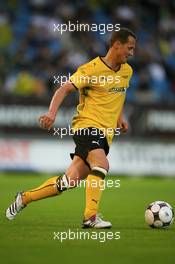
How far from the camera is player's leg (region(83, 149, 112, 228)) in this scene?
819 centimetres

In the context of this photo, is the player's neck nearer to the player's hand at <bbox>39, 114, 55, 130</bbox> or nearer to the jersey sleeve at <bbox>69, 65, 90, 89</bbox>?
the jersey sleeve at <bbox>69, 65, 90, 89</bbox>

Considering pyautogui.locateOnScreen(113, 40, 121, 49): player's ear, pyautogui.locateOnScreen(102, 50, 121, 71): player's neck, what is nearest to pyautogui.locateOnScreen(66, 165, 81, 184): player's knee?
pyautogui.locateOnScreen(102, 50, 121, 71): player's neck

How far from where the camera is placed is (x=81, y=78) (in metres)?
8.34

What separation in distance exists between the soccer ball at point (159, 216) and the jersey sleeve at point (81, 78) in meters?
1.45

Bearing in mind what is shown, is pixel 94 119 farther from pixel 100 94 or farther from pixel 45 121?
pixel 45 121

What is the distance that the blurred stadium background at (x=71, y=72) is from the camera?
1698 centimetres

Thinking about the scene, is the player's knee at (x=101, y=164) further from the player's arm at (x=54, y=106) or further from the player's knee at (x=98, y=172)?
the player's arm at (x=54, y=106)

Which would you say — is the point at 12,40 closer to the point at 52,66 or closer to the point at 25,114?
the point at 52,66

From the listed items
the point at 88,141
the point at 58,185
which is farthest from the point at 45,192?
the point at 88,141

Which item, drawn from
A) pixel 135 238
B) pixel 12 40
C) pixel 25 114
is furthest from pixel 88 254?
pixel 12 40

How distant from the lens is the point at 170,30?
71.1ft

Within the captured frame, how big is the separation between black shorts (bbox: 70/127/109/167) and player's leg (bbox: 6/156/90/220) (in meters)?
0.09

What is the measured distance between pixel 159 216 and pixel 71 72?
10.2 m

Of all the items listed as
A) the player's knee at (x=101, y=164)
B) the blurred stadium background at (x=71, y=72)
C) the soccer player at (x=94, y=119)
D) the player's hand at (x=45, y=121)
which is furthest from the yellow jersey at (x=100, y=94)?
the blurred stadium background at (x=71, y=72)
